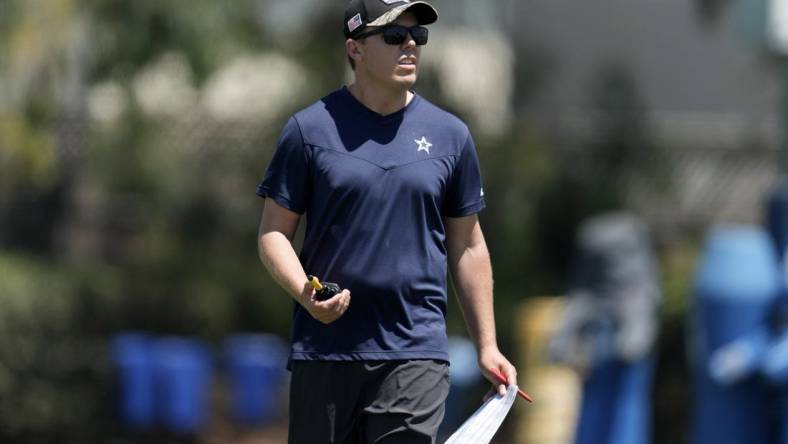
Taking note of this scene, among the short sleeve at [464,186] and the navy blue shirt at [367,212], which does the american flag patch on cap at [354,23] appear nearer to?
the navy blue shirt at [367,212]

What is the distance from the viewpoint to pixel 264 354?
12.4 m

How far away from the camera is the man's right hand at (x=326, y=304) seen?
4012 millimetres

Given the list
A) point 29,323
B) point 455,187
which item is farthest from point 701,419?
point 29,323

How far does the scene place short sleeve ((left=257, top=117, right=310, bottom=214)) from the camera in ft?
13.9

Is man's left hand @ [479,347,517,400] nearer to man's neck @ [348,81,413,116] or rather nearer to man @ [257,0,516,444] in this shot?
man @ [257,0,516,444]

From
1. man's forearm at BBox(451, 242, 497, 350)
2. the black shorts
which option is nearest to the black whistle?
the black shorts

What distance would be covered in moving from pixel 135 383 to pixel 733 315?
220 inches

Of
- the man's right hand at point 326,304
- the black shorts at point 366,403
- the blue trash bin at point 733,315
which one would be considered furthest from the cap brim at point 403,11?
the blue trash bin at point 733,315

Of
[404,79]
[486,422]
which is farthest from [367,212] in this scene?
[486,422]

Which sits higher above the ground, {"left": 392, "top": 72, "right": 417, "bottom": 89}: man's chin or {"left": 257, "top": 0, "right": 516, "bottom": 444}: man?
{"left": 392, "top": 72, "right": 417, "bottom": 89}: man's chin

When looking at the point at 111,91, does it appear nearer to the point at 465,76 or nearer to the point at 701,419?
the point at 465,76

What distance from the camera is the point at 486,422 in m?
4.26

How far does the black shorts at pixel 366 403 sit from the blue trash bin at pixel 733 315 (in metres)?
3.88

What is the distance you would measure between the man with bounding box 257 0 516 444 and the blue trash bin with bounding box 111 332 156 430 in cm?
791
